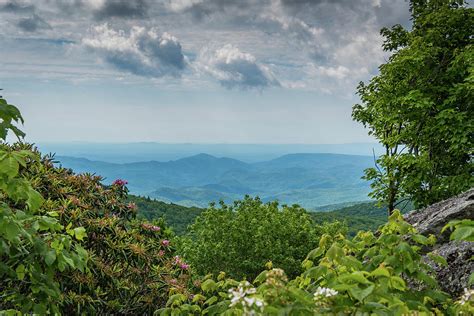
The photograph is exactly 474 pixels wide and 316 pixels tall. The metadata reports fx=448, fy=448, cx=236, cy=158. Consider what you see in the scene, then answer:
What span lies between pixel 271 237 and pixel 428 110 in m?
9.85

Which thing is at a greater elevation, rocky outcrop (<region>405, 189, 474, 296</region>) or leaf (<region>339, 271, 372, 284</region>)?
leaf (<region>339, 271, 372, 284</region>)

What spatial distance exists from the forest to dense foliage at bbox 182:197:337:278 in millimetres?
73

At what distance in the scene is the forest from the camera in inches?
151

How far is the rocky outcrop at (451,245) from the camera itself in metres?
6.88

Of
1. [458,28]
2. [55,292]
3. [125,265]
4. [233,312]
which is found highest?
[458,28]

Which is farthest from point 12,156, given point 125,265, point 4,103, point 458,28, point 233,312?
point 458,28

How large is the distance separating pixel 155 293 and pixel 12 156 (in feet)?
16.2

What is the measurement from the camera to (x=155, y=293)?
27.4 ft

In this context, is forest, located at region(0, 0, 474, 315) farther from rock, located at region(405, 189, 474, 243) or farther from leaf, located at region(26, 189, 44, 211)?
rock, located at region(405, 189, 474, 243)

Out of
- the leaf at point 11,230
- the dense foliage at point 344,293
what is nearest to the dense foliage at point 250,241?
the dense foliage at point 344,293

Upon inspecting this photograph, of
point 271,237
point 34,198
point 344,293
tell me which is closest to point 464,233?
point 344,293

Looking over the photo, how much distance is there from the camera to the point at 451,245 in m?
7.64

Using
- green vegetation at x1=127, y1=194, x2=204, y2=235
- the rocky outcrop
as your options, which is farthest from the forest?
green vegetation at x1=127, y1=194, x2=204, y2=235

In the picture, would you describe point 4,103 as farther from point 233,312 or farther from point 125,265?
point 125,265
